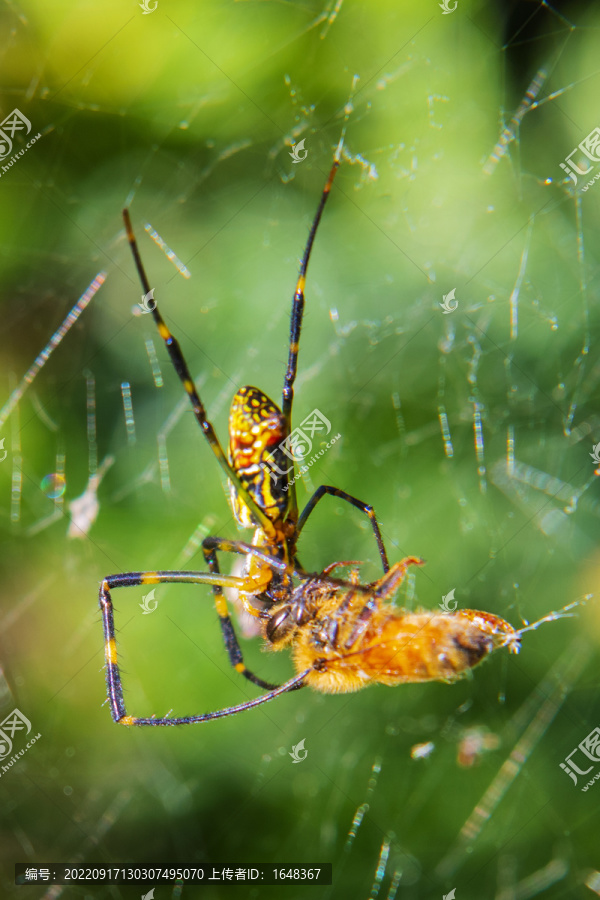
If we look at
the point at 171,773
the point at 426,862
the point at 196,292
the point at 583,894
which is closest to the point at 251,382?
the point at 196,292

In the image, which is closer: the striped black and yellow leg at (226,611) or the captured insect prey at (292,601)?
the captured insect prey at (292,601)

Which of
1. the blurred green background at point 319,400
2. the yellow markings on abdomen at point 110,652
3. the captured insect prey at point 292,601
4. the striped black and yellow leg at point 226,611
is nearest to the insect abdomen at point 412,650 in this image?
the captured insect prey at point 292,601

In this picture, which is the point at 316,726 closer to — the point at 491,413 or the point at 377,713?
the point at 377,713

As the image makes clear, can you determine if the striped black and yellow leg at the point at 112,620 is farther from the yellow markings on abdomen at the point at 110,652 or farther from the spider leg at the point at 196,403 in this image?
the spider leg at the point at 196,403
